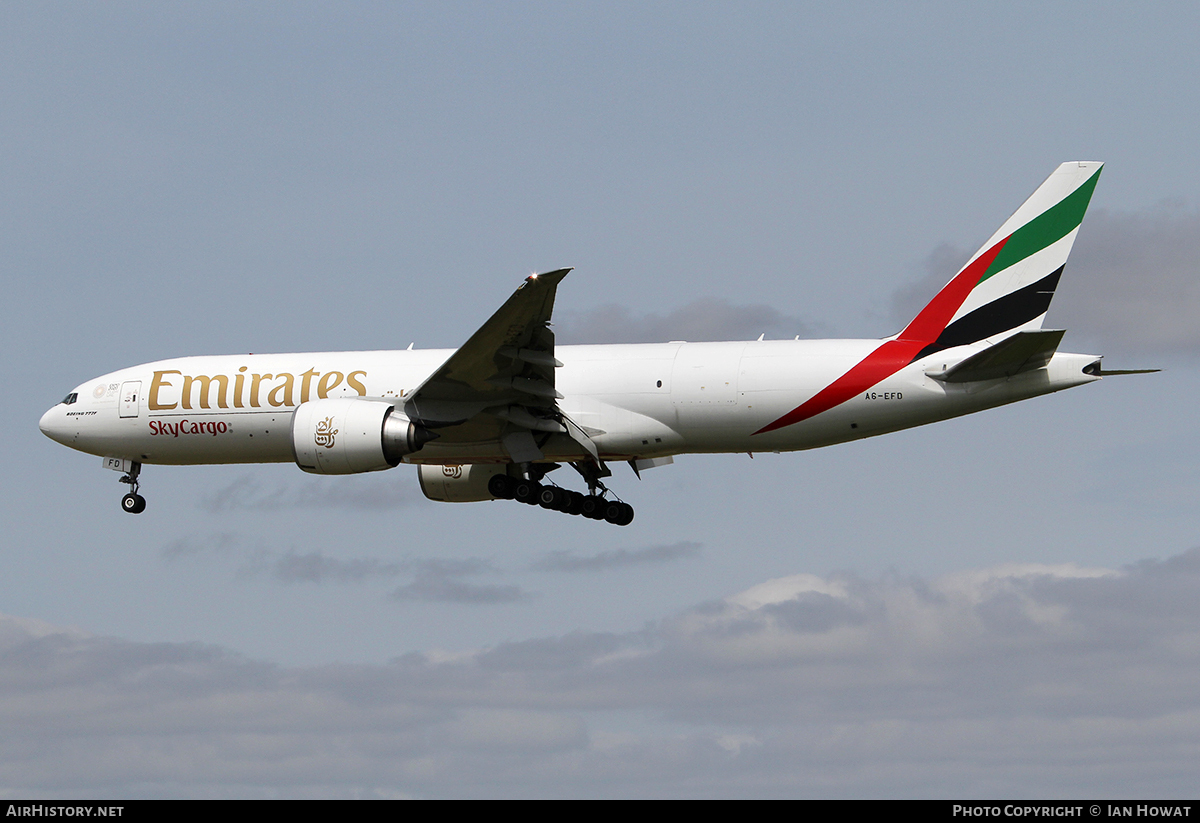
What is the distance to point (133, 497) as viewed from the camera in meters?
38.0

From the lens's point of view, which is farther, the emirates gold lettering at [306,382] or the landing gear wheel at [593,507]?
the landing gear wheel at [593,507]

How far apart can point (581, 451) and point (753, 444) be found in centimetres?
415

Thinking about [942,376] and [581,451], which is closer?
[942,376]

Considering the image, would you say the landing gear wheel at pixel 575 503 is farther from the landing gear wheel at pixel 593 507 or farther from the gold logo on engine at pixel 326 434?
the gold logo on engine at pixel 326 434

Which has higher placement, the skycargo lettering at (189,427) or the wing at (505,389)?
the skycargo lettering at (189,427)

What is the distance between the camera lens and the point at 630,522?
3681 centimetres

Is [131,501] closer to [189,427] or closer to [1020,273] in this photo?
[189,427]

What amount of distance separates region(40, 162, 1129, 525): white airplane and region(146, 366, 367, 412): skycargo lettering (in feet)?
0.15

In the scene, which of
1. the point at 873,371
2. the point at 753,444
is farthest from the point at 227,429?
the point at 873,371

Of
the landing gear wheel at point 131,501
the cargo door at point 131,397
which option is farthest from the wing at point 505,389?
the landing gear wheel at point 131,501

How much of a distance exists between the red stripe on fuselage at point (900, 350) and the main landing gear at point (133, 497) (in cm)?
1665

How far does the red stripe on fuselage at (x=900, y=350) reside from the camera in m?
31.9

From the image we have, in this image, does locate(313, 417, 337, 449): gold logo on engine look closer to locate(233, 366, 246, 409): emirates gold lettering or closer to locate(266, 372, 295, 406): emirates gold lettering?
locate(266, 372, 295, 406): emirates gold lettering
